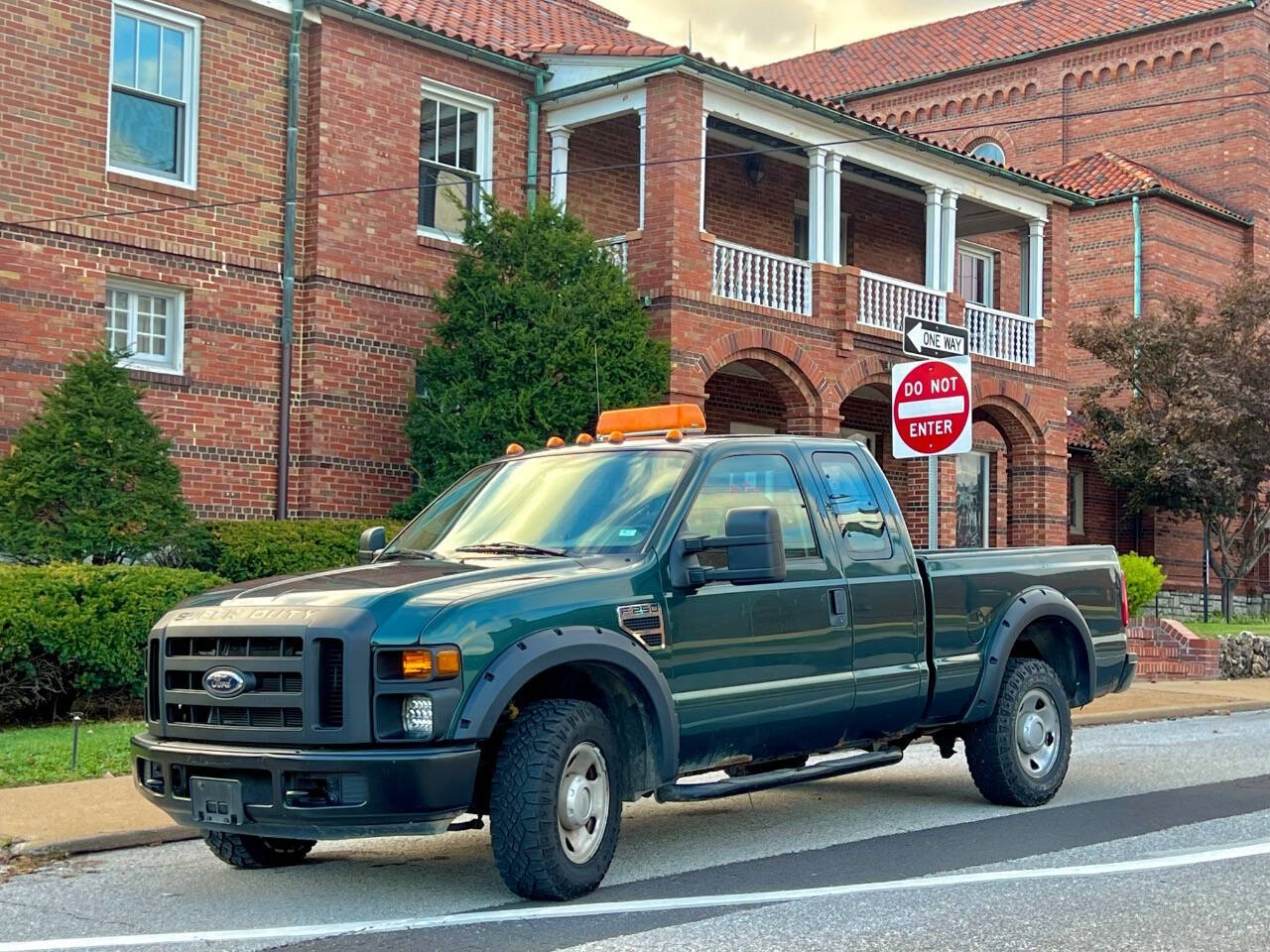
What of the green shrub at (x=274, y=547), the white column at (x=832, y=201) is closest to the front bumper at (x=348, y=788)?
the green shrub at (x=274, y=547)

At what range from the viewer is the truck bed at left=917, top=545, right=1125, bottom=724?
8.33 m

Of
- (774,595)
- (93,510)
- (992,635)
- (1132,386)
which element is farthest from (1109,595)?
(1132,386)

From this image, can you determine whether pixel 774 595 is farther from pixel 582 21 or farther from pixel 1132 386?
pixel 1132 386

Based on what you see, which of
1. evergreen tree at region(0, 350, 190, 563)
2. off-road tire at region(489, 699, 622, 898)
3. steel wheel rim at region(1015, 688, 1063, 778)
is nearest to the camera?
off-road tire at region(489, 699, 622, 898)

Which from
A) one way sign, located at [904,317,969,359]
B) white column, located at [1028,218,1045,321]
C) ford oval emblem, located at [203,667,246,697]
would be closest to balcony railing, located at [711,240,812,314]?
one way sign, located at [904,317,969,359]

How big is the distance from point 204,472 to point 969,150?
26.5m

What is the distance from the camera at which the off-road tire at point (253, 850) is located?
279 inches

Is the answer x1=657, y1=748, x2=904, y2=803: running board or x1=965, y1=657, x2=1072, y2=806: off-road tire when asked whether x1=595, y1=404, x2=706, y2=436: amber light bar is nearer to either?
x1=657, y1=748, x2=904, y2=803: running board

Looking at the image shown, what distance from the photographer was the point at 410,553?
293 inches

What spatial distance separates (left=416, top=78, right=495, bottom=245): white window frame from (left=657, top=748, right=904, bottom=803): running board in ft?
39.7

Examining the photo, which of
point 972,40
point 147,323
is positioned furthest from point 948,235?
point 972,40

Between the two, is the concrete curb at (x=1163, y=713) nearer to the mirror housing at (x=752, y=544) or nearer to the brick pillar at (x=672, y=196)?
the brick pillar at (x=672, y=196)

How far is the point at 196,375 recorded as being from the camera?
16688 millimetres

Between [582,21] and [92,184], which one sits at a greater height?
[582,21]
